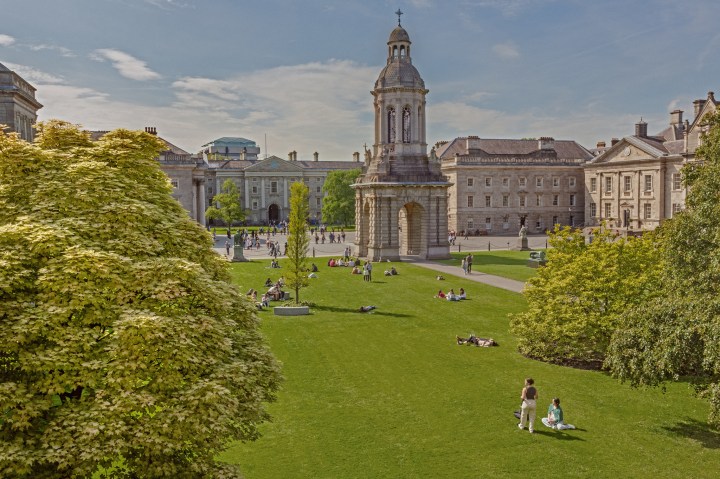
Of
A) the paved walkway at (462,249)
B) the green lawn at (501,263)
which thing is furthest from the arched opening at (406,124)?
the green lawn at (501,263)

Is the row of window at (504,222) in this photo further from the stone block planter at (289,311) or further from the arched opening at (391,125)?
the stone block planter at (289,311)

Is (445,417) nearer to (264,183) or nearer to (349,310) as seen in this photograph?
(349,310)

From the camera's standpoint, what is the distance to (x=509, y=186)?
85.2 metres

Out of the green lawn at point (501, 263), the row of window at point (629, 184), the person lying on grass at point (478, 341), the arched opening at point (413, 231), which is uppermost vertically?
the row of window at point (629, 184)

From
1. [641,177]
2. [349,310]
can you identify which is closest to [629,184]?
[641,177]

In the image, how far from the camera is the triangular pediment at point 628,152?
72188 millimetres

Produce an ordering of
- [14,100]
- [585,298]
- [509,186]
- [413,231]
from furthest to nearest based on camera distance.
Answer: [509,186]
[413,231]
[14,100]
[585,298]

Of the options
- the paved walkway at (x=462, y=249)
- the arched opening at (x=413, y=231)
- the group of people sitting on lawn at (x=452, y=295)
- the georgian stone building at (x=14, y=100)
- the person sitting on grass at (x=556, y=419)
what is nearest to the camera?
the person sitting on grass at (x=556, y=419)

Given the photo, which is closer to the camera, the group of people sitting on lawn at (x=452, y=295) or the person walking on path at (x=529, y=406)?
the person walking on path at (x=529, y=406)

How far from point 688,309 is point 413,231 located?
42.2 meters

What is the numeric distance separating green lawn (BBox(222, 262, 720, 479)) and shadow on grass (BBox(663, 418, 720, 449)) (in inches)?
1.8

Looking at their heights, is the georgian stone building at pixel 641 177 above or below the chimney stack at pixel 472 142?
below

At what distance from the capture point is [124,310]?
30.5 ft

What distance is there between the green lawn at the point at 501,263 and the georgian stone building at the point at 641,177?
59.7 ft
